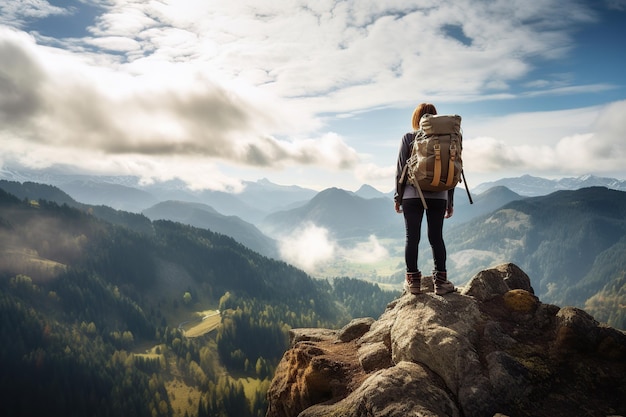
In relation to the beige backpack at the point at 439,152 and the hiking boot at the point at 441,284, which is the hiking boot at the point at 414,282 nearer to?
the hiking boot at the point at 441,284

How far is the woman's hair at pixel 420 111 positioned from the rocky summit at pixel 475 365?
22.2 ft

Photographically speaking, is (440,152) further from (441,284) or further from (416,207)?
(441,284)

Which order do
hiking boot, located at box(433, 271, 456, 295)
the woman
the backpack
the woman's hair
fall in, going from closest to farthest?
the backpack < the woman < the woman's hair < hiking boot, located at box(433, 271, 456, 295)

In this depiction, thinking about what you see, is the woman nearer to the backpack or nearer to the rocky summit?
the backpack

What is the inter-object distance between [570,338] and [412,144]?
8.19 meters

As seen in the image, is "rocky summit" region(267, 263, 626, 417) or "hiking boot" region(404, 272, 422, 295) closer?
"rocky summit" region(267, 263, 626, 417)

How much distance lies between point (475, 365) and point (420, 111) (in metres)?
8.72

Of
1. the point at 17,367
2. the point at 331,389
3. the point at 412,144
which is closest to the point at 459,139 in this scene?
the point at 412,144

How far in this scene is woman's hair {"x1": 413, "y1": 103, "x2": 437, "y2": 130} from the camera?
40.8 feet

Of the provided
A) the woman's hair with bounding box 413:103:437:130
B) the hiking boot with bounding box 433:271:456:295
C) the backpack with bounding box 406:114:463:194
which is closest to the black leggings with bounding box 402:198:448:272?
the hiking boot with bounding box 433:271:456:295

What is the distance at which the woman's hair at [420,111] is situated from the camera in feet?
40.8

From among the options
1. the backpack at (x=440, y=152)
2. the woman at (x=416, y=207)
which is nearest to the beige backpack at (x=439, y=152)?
the backpack at (x=440, y=152)

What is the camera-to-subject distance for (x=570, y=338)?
11.0 metres

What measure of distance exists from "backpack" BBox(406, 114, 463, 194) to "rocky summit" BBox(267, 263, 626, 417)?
492 centimetres
